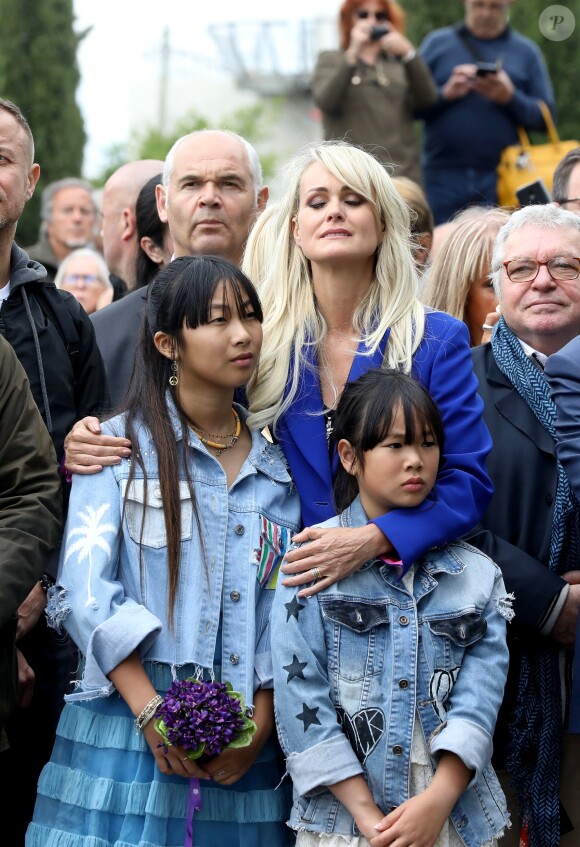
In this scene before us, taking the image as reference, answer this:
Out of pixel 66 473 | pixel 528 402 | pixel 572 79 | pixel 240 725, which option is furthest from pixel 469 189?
pixel 572 79

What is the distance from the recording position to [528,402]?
4.35m

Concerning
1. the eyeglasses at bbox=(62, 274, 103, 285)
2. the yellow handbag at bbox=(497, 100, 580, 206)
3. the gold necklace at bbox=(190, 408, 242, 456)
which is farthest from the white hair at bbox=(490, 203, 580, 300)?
the eyeglasses at bbox=(62, 274, 103, 285)

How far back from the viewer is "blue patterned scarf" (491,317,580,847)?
4055 mm

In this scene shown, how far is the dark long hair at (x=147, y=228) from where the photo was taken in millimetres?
5918

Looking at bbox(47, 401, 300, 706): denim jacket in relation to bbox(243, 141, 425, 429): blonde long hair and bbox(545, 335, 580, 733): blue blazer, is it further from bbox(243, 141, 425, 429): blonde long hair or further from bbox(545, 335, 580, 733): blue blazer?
bbox(545, 335, 580, 733): blue blazer

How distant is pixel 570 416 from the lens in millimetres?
3971

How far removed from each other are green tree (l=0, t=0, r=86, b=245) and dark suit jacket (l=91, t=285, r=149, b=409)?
11.9 m

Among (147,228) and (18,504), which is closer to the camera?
(18,504)

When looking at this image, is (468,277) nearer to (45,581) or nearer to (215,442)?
(215,442)

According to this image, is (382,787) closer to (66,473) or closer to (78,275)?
(66,473)

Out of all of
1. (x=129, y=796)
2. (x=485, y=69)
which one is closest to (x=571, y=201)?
(x=485, y=69)

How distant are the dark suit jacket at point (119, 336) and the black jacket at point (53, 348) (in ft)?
1.07

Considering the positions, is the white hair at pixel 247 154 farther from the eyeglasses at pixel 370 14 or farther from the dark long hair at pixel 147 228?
the eyeglasses at pixel 370 14

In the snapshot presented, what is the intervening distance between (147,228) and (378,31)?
295 centimetres
